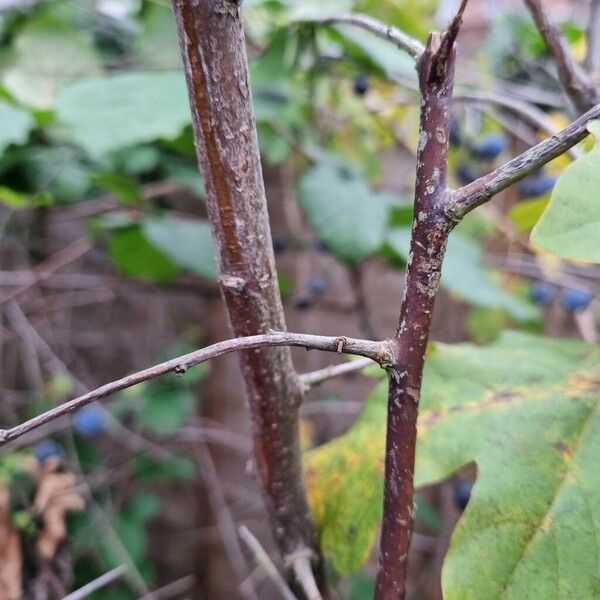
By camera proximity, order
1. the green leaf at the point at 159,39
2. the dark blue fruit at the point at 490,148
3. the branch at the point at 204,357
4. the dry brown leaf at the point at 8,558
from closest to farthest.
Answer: the branch at the point at 204,357 < the dry brown leaf at the point at 8,558 < the green leaf at the point at 159,39 < the dark blue fruit at the point at 490,148

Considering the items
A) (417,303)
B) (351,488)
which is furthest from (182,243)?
(417,303)

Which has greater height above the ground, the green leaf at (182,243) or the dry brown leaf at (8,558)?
the green leaf at (182,243)

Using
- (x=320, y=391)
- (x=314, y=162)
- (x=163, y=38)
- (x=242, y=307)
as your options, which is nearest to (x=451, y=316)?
(x=320, y=391)

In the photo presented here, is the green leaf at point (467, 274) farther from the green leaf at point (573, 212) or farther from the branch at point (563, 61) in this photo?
the green leaf at point (573, 212)

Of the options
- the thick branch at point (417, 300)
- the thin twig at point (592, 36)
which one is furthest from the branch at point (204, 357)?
the thin twig at point (592, 36)

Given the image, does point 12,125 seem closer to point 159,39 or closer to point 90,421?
point 159,39

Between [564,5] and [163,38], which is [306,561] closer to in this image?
[163,38]

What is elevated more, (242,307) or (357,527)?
(242,307)
